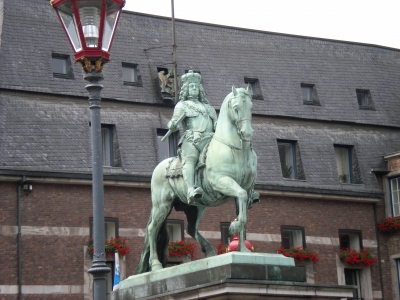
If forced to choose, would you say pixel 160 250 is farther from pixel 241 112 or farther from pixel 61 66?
pixel 61 66

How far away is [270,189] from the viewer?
36969mm

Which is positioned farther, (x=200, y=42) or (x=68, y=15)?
(x=200, y=42)

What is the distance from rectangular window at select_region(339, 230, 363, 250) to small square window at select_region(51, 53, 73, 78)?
10957mm

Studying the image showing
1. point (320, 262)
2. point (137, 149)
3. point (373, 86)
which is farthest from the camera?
point (373, 86)

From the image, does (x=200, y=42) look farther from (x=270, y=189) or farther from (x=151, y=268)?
(x=151, y=268)

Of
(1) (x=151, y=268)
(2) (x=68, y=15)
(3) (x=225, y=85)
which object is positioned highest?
(3) (x=225, y=85)

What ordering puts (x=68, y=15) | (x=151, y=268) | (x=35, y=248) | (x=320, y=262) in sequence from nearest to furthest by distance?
1. (x=68, y=15)
2. (x=151, y=268)
3. (x=35, y=248)
4. (x=320, y=262)

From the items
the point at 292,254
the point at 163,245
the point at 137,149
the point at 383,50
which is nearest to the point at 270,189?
the point at 292,254

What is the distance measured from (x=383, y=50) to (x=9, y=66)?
16610 mm

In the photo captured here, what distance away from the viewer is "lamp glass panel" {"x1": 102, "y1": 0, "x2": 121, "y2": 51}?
14461 millimetres

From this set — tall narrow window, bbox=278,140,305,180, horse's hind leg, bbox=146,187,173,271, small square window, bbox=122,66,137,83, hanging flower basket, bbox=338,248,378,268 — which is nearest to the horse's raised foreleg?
horse's hind leg, bbox=146,187,173,271

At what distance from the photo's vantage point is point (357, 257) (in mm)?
38062

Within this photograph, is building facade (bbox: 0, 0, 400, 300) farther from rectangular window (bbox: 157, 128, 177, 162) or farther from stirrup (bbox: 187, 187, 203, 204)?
stirrup (bbox: 187, 187, 203, 204)

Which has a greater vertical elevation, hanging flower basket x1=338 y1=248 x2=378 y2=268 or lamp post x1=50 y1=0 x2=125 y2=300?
lamp post x1=50 y1=0 x2=125 y2=300
